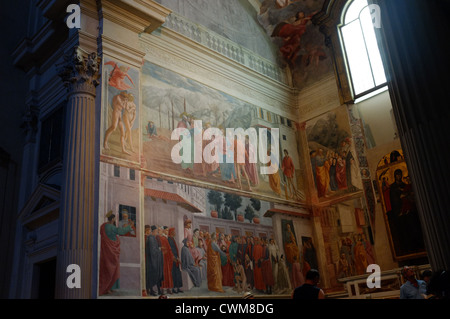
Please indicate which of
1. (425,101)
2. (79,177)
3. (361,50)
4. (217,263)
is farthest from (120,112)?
(361,50)

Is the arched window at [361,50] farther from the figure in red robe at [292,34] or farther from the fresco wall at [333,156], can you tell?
the figure in red robe at [292,34]

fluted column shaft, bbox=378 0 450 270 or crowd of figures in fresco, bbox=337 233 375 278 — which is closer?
fluted column shaft, bbox=378 0 450 270

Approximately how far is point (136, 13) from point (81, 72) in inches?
92.3

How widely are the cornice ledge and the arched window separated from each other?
6.48 metres

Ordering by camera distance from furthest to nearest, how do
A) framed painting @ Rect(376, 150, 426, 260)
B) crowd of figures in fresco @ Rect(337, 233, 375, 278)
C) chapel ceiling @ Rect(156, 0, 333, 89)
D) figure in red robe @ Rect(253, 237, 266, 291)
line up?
chapel ceiling @ Rect(156, 0, 333, 89) → crowd of figures in fresco @ Rect(337, 233, 375, 278) → framed painting @ Rect(376, 150, 426, 260) → figure in red robe @ Rect(253, 237, 266, 291)

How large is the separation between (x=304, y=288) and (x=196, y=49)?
959 cm

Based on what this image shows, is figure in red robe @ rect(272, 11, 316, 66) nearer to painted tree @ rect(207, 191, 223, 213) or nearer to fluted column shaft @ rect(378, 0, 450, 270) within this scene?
painted tree @ rect(207, 191, 223, 213)

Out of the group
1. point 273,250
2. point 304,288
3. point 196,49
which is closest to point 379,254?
point 273,250

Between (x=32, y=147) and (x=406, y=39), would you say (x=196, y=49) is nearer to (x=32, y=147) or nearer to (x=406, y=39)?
(x=32, y=147)

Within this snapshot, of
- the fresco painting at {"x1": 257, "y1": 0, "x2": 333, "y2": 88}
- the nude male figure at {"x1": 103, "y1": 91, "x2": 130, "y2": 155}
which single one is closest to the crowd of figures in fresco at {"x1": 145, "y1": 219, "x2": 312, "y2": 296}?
the nude male figure at {"x1": 103, "y1": 91, "x2": 130, "y2": 155}

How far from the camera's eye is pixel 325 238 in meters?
13.6

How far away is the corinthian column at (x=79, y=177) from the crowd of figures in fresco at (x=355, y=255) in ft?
25.5

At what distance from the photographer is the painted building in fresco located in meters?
9.12

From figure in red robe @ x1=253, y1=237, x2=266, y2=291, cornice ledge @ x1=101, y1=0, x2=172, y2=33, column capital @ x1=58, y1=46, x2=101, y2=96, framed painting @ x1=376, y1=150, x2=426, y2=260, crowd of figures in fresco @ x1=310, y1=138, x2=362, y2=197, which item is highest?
cornice ledge @ x1=101, y1=0, x2=172, y2=33
